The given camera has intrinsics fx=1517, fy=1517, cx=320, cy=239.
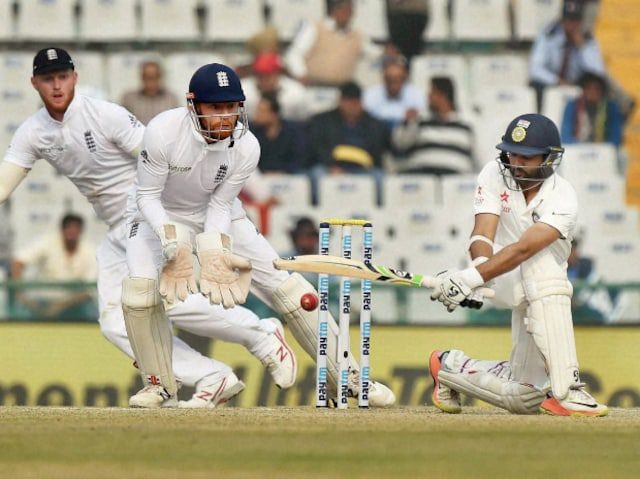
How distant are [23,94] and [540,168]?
595cm

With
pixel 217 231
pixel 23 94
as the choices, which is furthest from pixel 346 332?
pixel 23 94

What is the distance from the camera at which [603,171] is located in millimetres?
11484

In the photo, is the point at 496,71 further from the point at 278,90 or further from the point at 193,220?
the point at 193,220

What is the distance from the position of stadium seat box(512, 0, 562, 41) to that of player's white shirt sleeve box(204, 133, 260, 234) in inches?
207

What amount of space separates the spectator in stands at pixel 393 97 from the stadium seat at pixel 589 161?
1.18 m

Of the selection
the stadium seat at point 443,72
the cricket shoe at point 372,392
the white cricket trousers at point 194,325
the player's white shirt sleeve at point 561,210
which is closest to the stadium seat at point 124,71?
the stadium seat at point 443,72

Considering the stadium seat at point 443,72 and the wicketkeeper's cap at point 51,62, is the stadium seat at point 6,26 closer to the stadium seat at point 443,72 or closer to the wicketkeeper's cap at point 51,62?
the stadium seat at point 443,72

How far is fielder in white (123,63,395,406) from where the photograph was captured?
6.79 m

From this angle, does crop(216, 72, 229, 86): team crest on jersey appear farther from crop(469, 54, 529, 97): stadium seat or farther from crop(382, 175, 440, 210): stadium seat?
crop(469, 54, 529, 97): stadium seat

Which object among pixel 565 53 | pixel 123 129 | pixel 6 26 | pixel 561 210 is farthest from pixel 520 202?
pixel 6 26

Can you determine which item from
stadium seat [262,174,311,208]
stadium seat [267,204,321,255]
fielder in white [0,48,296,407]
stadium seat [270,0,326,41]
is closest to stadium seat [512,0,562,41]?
stadium seat [270,0,326,41]

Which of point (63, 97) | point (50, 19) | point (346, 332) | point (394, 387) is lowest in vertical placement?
point (394, 387)

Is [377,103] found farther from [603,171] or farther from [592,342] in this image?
[592,342]

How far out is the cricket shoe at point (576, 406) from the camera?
657cm
